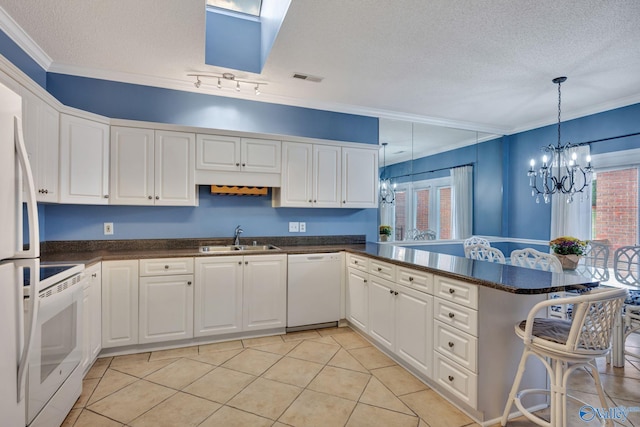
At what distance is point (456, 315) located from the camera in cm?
207

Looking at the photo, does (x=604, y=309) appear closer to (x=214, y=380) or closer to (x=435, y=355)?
(x=435, y=355)

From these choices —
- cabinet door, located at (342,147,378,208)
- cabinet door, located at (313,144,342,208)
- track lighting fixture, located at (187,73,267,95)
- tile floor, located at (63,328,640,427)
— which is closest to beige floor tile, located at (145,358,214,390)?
tile floor, located at (63,328,640,427)

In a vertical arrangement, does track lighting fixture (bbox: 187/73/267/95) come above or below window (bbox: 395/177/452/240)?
above

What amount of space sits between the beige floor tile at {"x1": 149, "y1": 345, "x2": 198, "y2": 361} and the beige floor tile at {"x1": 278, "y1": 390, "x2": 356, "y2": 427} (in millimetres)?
Result: 1219

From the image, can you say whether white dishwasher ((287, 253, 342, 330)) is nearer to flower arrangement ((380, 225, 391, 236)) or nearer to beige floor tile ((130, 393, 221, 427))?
flower arrangement ((380, 225, 391, 236))

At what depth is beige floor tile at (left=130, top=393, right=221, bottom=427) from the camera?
6.41ft

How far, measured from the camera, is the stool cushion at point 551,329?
1720 mm

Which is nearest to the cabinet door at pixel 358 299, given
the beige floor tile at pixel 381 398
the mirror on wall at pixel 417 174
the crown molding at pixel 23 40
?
the beige floor tile at pixel 381 398

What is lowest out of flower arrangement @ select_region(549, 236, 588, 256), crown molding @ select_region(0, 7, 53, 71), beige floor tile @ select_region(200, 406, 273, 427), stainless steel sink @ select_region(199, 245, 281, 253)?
beige floor tile @ select_region(200, 406, 273, 427)

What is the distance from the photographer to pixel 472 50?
265 cm

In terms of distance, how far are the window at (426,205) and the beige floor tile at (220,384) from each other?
319 centimetres

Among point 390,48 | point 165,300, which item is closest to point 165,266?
point 165,300

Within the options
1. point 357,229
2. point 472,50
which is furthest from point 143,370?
point 472,50

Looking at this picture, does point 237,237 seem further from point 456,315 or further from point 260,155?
point 456,315
